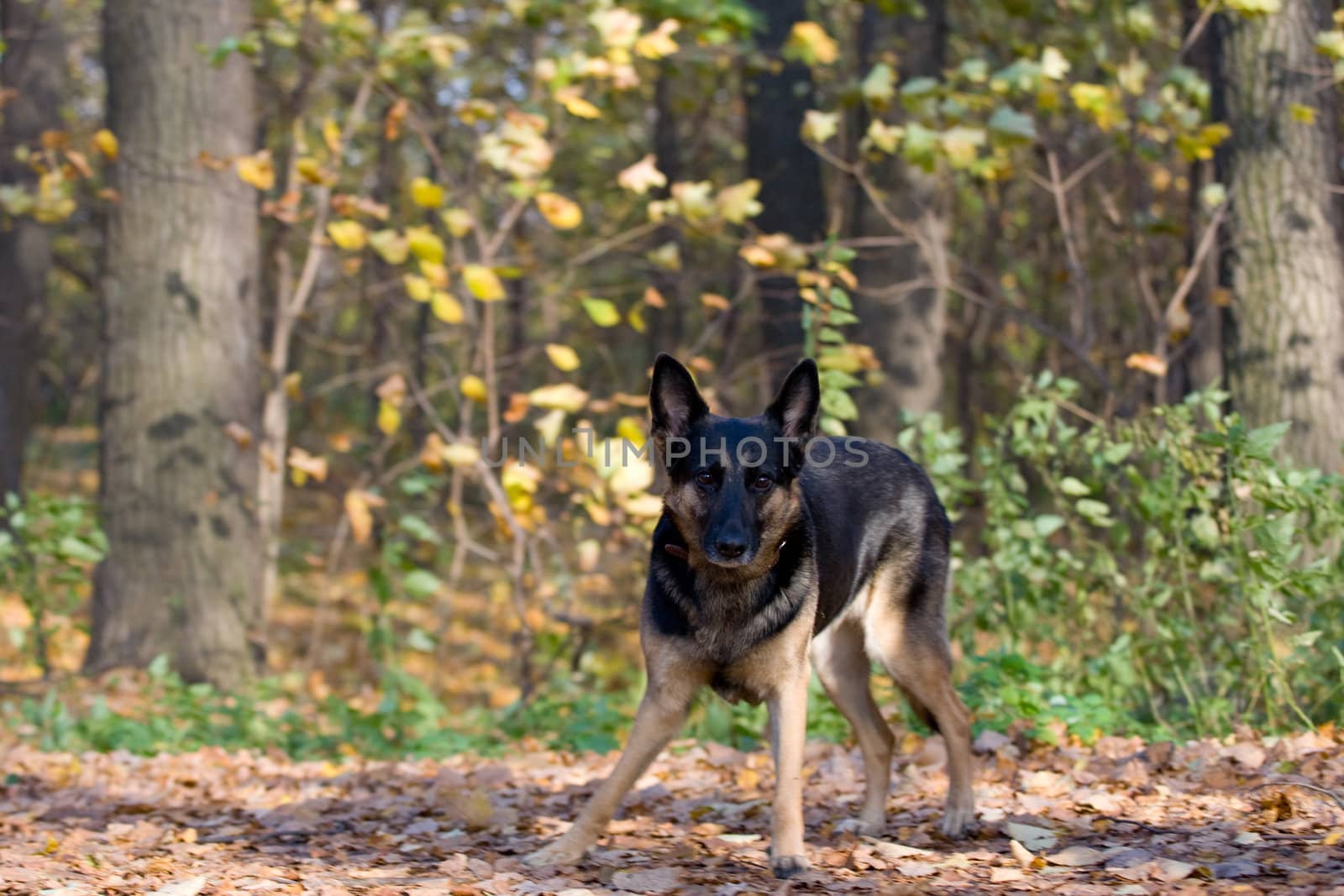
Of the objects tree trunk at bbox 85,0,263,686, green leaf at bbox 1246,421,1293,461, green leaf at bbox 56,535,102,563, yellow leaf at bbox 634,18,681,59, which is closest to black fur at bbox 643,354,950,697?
green leaf at bbox 1246,421,1293,461

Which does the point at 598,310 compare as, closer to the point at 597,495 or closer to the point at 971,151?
the point at 597,495

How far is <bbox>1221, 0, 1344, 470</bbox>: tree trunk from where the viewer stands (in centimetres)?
746

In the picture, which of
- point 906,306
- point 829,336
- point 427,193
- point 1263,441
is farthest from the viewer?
point 906,306

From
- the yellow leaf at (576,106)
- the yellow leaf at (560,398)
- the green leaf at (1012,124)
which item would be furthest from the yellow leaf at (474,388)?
the green leaf at (1012,124)

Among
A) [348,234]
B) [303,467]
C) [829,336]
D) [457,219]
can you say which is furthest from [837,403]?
[303,467]

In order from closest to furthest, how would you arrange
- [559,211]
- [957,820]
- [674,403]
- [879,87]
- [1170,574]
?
[674,403] < [957,820] < [1170,574] < [879,87] < [559,211]

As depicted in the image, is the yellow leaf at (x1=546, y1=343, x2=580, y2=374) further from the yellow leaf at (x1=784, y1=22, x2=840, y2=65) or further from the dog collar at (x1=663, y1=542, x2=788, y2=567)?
the dog collar at (x1=663, y1=542, x2=788, y2=567)

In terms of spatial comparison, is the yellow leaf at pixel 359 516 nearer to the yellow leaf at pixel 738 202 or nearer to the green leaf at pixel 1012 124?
the yellow leaf at pixel 738 202

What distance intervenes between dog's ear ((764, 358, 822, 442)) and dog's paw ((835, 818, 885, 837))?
1.58 metres

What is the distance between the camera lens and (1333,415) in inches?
293

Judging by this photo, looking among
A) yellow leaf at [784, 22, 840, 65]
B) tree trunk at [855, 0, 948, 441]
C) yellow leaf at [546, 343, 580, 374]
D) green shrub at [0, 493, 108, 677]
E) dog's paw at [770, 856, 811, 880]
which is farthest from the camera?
tree trunk at [855, 0, 948, 441]

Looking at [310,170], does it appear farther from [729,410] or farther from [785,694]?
[785,694]

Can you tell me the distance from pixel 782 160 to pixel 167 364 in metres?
5.53

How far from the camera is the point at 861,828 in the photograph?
209 inches
